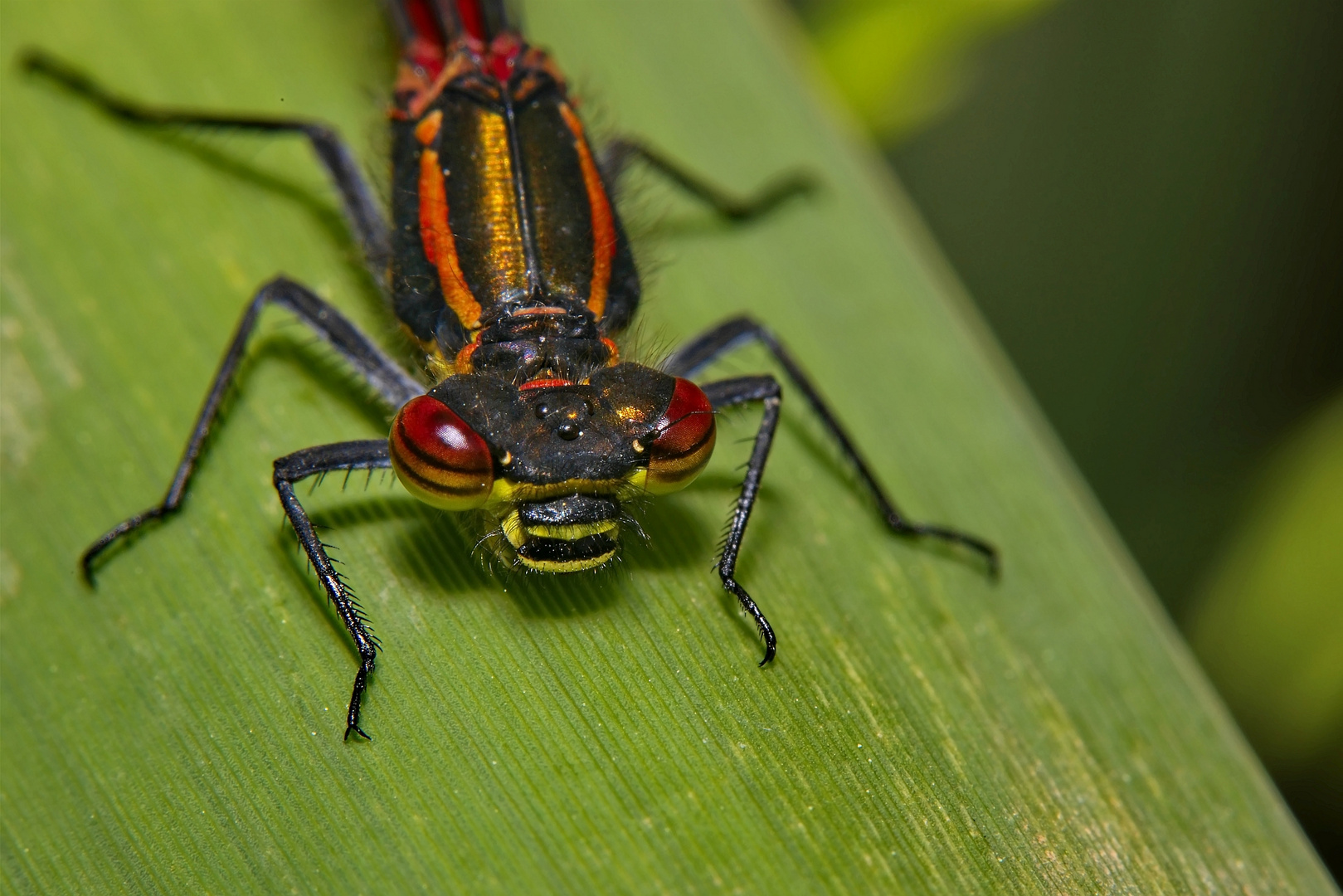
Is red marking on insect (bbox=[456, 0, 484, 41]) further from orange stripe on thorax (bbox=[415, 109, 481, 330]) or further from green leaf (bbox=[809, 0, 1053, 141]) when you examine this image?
green leaf (bbox=[809, 0, 1053, 141])

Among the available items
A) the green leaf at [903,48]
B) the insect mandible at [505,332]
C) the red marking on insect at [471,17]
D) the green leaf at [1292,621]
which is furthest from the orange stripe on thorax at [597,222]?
the green leaf at [1292,621]

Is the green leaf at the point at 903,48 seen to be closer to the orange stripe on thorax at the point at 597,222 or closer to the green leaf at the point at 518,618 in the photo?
the green leaf at the point at 518,618

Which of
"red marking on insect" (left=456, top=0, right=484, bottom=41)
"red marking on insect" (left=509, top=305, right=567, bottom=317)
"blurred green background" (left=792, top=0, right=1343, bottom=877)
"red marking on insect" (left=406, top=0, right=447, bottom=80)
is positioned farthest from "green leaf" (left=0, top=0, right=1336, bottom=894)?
"blurred green background" (left=792, top=0, right=1343, bottom=877)

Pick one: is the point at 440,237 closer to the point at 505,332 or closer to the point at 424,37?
the point at 505,332

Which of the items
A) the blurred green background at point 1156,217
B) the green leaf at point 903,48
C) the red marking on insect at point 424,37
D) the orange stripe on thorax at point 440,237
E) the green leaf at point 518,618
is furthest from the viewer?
the blurred green background at point 1156,217

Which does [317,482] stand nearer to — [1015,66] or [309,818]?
[309,818]

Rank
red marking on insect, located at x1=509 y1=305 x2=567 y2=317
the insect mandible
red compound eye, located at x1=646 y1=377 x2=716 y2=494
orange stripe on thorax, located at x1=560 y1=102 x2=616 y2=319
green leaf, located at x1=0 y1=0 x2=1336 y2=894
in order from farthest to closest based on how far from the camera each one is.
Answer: orange stripe on thorax, located at x1=560 y1=102 x2=616 y2=319 → red marking on insect, located at x1=509 y1=305 x2=567 y2=317 → red compound eye, located at x1=646 y1=377 x2=716 y2=494 → the insect mandible → green leaf, located at x1=0 y1=0 x2=1336 y2=894

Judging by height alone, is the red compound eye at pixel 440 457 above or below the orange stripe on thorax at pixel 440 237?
below
